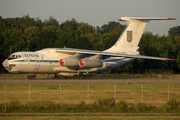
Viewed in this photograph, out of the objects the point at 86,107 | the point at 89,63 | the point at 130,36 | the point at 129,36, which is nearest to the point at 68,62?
the point at 89,63

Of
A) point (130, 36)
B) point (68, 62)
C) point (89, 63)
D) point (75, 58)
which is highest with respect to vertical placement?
point (130, 36)

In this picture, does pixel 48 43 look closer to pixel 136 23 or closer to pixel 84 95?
pixel 136 23

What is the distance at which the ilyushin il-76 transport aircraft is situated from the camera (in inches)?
1203

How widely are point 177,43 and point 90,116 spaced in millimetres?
66310

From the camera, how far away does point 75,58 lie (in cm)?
3403

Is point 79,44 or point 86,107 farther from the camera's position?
point 79,44

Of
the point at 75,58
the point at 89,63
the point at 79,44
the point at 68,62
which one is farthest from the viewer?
the point at 79,44

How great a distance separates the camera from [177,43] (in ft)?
246

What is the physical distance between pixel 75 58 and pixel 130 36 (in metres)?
8.65

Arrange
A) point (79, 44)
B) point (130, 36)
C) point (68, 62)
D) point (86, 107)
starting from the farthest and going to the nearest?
point (79, 44) < point (130, 36) < point (68, 62) < point (86, 107)

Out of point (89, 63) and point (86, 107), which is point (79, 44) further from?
point (86, 107)

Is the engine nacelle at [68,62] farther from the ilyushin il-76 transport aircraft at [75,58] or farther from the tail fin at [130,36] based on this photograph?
the tail fin at [130,36]

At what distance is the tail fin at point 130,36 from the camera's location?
37.2 meters

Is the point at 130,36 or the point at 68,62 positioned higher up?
the point at 130,36
